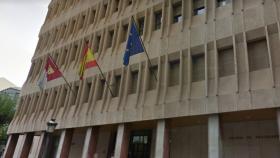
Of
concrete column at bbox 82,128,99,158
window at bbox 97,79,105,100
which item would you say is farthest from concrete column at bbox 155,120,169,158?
window at bbox 97,79,105,100

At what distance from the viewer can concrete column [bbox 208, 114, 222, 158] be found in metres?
13.2

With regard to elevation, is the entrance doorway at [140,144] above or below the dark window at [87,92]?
below

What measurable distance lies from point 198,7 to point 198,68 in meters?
4.82

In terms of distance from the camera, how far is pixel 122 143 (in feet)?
58.8

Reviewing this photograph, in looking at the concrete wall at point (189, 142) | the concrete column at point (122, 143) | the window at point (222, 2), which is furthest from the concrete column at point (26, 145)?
the window at point (222, 2)

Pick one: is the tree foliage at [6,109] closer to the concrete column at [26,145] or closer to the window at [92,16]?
the concrete column at [26,145]

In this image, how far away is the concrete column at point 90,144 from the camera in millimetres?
19828

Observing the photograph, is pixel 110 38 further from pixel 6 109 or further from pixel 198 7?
pixel 6 109

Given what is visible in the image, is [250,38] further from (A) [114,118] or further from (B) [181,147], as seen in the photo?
(A) [114,118]

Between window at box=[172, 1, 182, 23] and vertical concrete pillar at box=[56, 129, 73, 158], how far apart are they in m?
13.3

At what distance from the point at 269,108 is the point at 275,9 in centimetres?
553

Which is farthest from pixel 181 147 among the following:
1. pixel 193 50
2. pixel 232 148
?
pixel 193 50

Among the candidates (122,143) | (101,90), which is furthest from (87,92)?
(122,143)

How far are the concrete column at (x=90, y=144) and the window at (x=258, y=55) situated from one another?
12.9 m
